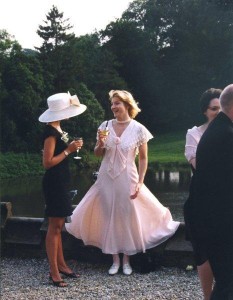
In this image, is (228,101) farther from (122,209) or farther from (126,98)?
(122,209)

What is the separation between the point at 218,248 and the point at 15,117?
47348 mm

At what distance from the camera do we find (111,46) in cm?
6719

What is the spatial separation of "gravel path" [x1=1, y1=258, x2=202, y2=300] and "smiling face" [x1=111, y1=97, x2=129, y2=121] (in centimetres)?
175

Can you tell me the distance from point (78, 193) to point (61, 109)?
21.7 meters

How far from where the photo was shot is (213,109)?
5.89 meters

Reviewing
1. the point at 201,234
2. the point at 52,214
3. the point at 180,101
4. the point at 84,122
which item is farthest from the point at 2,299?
the point at 180,101

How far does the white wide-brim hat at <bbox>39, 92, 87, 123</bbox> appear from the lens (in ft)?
20.6

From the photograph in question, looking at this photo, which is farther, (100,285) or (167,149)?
(167,149)

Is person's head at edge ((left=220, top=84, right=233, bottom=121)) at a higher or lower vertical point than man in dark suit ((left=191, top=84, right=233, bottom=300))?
higher

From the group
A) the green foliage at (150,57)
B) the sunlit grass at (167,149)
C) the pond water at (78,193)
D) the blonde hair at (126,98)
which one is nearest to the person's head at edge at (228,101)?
the blonde hair at (126,98)

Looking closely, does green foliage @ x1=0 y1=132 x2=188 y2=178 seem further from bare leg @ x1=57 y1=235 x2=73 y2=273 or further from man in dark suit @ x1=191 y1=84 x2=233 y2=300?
man in dark suit @ x1=191 y1=84 x2=233 y2=300

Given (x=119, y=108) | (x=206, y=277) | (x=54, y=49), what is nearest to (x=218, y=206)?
(x=206, y=277)

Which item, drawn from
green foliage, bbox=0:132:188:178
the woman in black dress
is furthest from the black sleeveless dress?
green foliage, bbox=0:132:188:178

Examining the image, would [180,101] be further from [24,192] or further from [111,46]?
[24,192]
